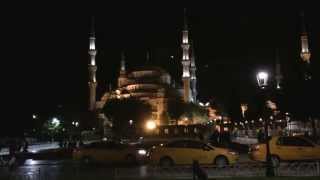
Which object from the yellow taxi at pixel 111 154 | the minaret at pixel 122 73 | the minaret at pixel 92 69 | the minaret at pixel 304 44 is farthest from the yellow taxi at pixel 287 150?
the minaret at pixel 122 73

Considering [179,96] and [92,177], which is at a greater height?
[179,96]

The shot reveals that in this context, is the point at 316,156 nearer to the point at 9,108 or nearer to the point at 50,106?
the point at 9,108

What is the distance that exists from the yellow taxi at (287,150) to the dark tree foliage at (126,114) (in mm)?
55197

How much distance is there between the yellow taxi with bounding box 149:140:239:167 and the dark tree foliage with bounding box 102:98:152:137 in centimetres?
5408

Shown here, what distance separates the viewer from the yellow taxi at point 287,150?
891 inches

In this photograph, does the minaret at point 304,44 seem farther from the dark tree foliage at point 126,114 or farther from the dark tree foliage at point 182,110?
the dark tree foliage at point 126,114

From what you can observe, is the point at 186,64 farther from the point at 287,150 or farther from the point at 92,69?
the point at 287,150

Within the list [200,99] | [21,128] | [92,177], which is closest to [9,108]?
[21,128]

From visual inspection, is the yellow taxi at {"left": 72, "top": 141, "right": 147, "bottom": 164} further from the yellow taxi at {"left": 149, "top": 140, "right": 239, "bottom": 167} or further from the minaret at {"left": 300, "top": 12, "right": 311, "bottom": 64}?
the minaret at {"left": 300, "top": 12, "right": 311, "bottom": 64}

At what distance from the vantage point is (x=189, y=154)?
2302 centimetres

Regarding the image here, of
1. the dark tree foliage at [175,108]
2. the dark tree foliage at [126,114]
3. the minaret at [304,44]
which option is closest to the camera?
the dark tree foliage at [126,114]

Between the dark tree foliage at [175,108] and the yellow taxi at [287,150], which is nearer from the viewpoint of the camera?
the yellow taxi at [287,150]

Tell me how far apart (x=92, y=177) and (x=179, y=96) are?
89.1 m

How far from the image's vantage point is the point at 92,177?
18906mm
